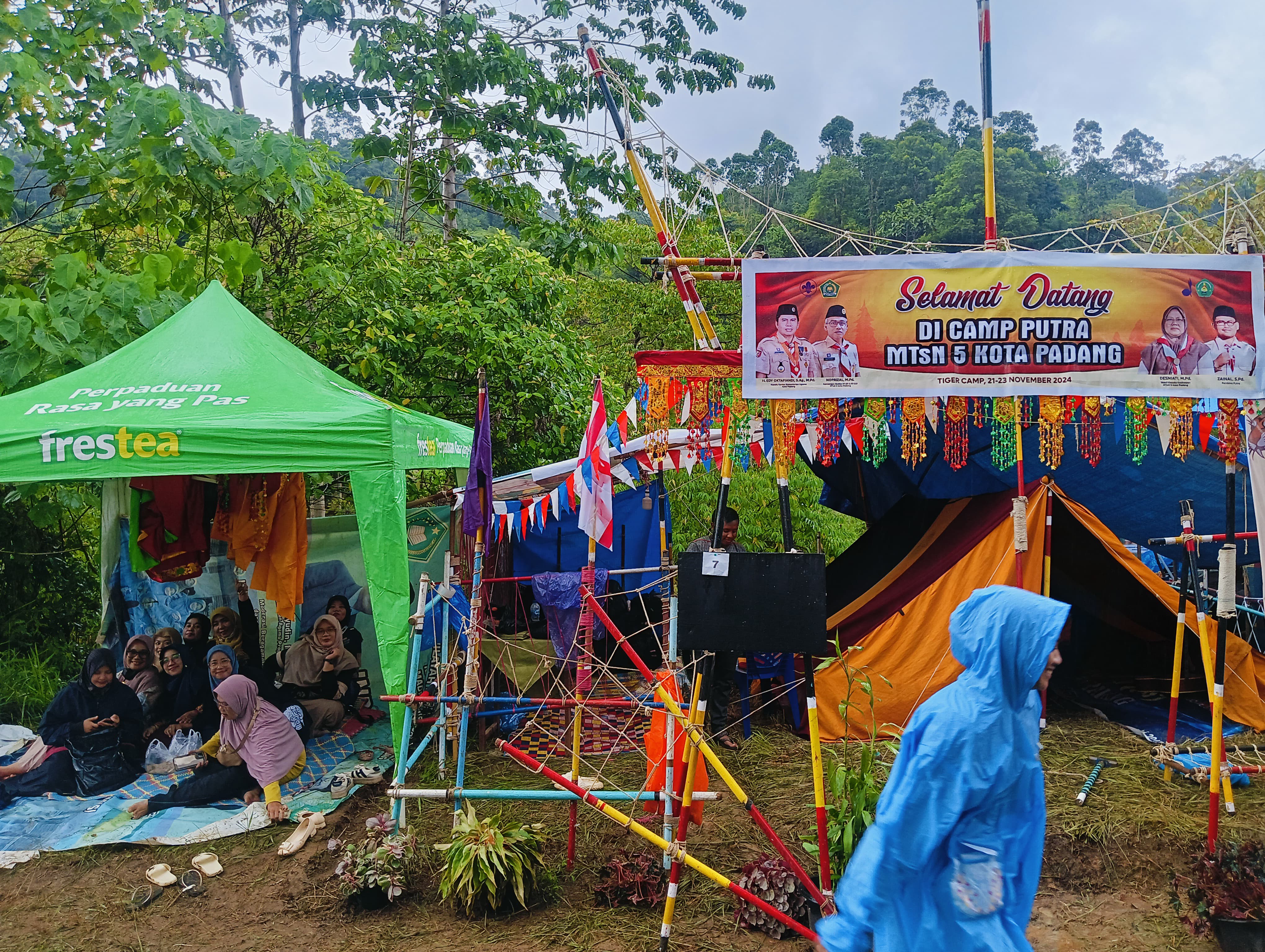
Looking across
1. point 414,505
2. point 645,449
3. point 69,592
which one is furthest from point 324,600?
point 69,592

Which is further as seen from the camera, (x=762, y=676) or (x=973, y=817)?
(x=762, y=676)

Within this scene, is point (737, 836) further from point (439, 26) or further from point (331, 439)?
point (439, 26)

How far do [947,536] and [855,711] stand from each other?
1530mm

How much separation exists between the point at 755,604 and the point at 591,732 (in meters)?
3.49

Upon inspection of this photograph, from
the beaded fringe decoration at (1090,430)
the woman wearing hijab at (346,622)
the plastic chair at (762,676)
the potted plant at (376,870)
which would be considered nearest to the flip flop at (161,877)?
the potted plant at (376,870)

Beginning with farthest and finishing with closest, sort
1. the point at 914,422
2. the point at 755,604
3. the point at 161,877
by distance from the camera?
the point at 914,422 → the point at 161,877 → the point at 755,604

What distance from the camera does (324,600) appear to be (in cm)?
699

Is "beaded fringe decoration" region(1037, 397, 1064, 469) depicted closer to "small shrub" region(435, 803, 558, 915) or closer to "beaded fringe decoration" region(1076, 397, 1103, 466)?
"beaded fringe decoration" region(1076, 397, 1103, 466)

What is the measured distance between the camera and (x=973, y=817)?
7.56 ft

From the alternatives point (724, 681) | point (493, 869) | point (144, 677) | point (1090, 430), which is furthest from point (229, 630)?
point (1090, 430)

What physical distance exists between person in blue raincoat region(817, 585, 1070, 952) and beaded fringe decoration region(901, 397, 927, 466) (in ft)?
7.83

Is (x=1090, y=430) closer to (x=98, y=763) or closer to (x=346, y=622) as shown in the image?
(x=346, y=622)

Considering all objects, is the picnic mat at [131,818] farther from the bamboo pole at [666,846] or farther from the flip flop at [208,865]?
the bamboo pole at [666,846]

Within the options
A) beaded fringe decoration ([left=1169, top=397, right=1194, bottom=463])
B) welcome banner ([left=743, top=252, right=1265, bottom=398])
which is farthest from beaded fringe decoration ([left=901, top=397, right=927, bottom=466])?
beaded fringe decoration ([left=1169, top=397, right=1194, bottom=463])
